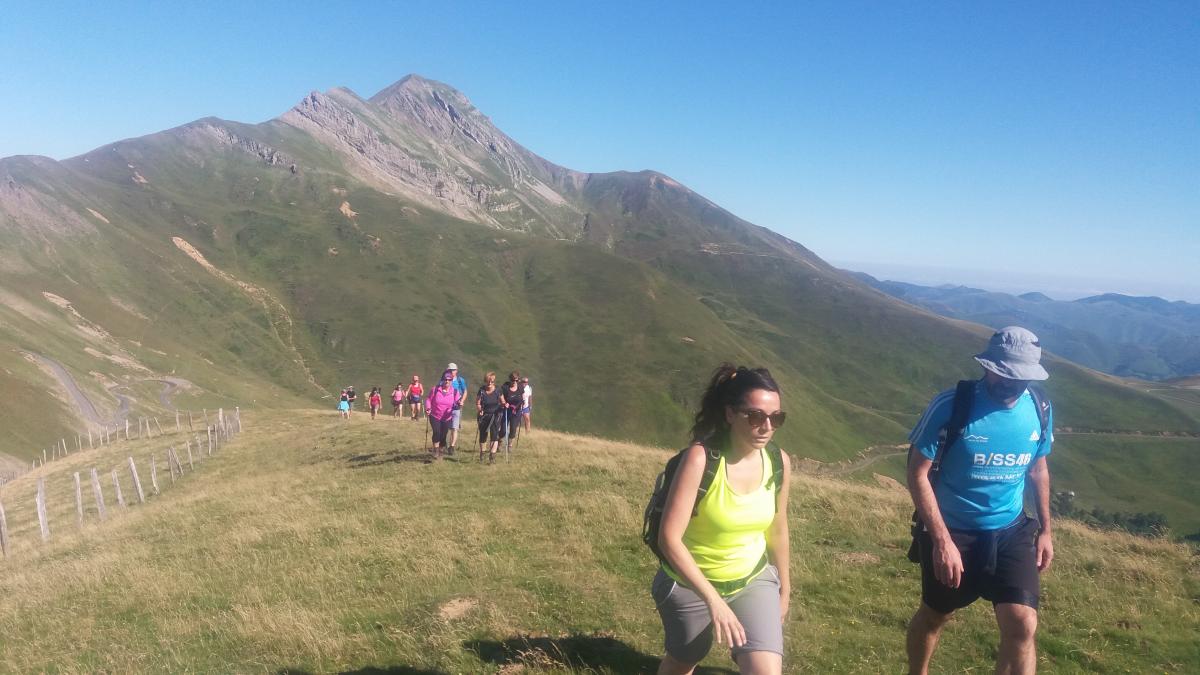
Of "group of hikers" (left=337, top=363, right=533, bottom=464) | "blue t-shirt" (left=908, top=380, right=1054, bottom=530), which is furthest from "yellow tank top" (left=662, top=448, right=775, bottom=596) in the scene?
"group of hikers" (left=337, top=363, right=533, bottom=464)

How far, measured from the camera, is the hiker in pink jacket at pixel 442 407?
60.2ft

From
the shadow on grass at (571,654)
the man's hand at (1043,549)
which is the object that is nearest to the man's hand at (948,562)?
the man's hand at (1043,549)

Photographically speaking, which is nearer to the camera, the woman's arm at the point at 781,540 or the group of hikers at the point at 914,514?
the group of hikers at the point at 914,514

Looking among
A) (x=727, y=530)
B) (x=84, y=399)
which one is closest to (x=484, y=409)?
(x=727, y=530)

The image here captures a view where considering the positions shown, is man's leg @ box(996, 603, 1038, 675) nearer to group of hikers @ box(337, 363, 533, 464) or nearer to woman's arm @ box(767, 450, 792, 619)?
woman's arm @ box(767, 450, 792, 619)

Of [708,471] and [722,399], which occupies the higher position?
[722,399]

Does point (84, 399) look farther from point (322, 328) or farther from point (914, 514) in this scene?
point (914, 514)

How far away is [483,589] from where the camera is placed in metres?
8.44

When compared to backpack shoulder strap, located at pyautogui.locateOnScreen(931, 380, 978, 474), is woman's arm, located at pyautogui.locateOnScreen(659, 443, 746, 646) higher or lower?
lower

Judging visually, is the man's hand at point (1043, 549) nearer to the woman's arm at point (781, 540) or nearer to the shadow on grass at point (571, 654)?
the woman's arm at point (781, 540)

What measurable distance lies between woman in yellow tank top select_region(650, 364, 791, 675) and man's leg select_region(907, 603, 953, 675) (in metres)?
1.85

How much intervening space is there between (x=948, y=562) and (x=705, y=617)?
6.74 feet

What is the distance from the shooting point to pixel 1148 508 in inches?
5044

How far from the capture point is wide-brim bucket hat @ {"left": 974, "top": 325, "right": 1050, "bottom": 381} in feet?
15.1
